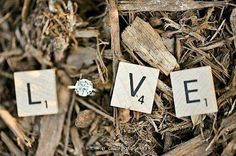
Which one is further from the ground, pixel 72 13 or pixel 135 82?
pixel 72 13

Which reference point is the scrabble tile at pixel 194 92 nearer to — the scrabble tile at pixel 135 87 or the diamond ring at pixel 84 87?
the scrabble tile at pixel 135 87

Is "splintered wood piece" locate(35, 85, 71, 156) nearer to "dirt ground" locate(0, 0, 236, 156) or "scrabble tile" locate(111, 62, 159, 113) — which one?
"dirt ground" locate(0, 0, 236, 156)

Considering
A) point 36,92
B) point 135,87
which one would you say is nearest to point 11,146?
point 36,92

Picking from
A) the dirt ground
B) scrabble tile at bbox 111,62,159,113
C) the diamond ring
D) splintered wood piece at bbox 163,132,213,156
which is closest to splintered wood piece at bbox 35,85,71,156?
the dirt ground

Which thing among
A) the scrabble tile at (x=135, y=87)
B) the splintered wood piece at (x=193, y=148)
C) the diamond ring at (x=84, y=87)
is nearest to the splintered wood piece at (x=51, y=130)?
the diamond ring at (x=84, y=87)

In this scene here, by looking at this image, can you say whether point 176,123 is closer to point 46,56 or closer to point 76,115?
point 76,115

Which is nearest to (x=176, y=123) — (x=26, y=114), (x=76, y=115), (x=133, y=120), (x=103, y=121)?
(x=133, y=120)
